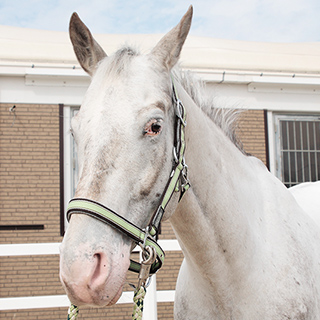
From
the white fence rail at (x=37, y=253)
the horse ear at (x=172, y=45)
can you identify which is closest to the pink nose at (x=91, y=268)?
the horse ear at (x=172, y=45)

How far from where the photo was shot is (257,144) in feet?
24.0

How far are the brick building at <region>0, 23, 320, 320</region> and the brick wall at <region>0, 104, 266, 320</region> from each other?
2cm

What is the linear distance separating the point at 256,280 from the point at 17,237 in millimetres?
5471

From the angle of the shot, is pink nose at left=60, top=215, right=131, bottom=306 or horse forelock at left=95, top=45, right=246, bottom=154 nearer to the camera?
pink nose at left=60, top=215, right=131, bottom=306

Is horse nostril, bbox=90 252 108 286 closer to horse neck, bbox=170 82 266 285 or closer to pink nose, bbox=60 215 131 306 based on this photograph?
pink nose, bbox=60 215 131 306

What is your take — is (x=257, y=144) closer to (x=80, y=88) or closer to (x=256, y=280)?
(x=80, y=88)

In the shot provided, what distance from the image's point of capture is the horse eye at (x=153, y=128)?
1435mm

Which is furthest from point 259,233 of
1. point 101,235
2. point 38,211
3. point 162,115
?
point 38,211

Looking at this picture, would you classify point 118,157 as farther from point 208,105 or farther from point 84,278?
point 208,105

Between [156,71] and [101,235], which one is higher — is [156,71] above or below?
above

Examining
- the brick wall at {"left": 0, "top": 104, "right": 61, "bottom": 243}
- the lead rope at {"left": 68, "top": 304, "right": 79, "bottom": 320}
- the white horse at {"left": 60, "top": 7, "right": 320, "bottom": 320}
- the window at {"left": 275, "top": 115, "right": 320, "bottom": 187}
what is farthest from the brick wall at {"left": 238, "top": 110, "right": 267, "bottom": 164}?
the lead rope at {"left": 68, "top": 304, "right": 79, "bottom": 320}

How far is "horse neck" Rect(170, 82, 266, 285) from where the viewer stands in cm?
176

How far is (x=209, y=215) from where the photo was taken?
1788 millimetres

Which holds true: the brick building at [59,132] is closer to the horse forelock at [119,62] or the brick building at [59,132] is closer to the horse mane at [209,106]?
the horse mane at [209,106]
